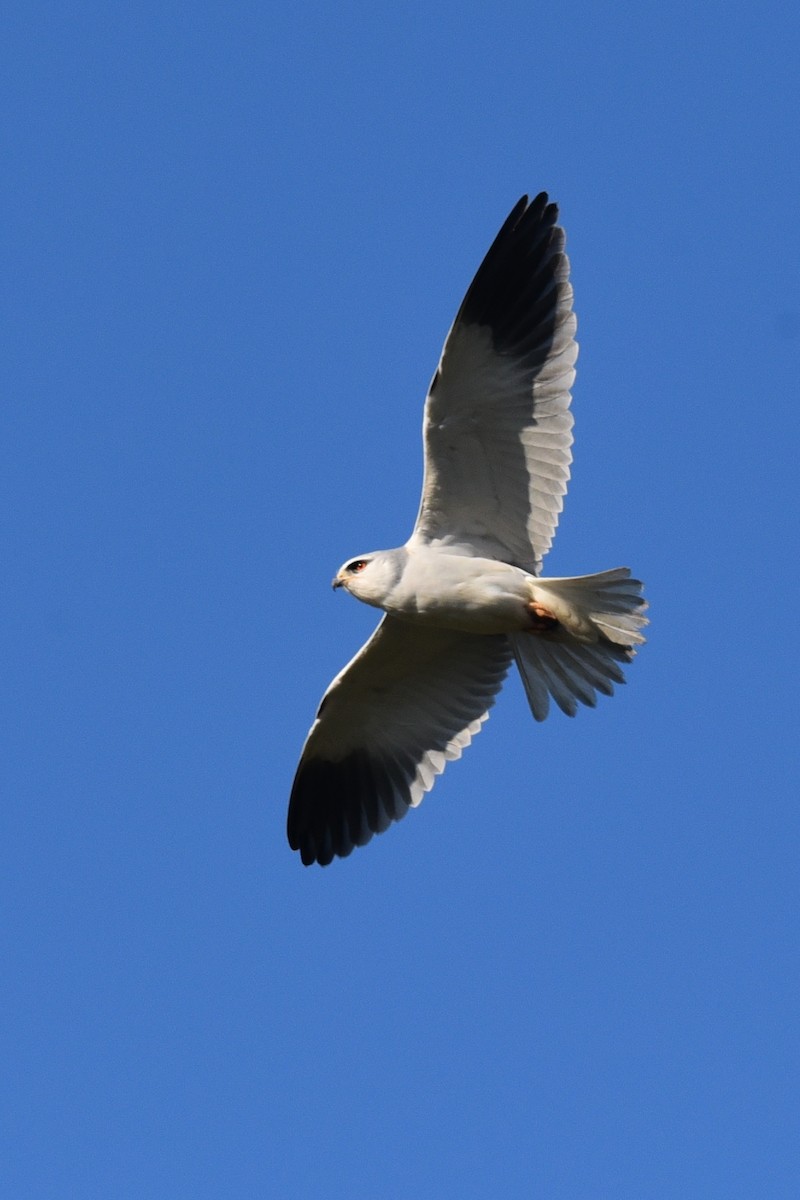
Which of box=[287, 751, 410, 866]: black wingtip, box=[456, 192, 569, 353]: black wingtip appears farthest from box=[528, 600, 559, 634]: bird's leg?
box=[287, 751, 410, 866]: black wingtip

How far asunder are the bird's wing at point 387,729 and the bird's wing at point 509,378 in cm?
118

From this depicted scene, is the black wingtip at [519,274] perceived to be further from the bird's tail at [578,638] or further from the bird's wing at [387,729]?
the bird's wing at [387,729]

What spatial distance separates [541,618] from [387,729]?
5.87ft

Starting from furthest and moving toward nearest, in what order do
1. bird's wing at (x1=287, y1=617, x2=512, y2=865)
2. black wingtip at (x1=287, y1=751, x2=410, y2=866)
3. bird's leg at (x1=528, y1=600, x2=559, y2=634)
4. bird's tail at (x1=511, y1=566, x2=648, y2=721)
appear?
black wingtip at (x1=287, y1=751, x2=410, y2=866) → bird's wing at (x1=287, y1=617, x2=512, y2=865) → bird's leg at (x1=528, y1=600, x2=559, y2=634) → bird's tail at (x1=511, y1=566, x2=648, y2=721)

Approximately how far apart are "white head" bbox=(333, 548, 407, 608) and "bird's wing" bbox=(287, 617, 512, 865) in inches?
23.0

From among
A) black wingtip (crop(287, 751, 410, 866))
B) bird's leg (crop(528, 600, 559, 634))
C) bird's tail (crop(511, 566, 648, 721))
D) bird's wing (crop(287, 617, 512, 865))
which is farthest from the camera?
black wingtip (crop(287, 751, 410, 866))

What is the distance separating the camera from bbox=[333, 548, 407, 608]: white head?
9.41 meters

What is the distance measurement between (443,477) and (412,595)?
656 mm

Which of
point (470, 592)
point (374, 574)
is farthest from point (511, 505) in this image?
point (374, 574)

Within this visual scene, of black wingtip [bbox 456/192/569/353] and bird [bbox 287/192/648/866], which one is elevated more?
black wingtip [bbox 456/192/569/353]

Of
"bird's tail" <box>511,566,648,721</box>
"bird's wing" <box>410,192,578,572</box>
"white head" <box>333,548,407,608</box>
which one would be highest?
"bird's wing" <box>410,192,578,572</box>

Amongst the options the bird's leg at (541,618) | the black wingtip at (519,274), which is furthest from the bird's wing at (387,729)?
the black wingtip at (519,274)

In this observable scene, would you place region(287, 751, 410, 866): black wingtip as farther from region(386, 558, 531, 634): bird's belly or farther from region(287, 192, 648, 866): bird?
region(386, 558, 531, 634): bird's belly

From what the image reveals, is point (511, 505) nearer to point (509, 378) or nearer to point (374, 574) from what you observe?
point (509, 378)
